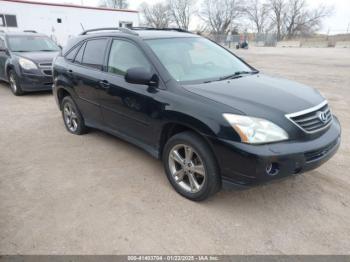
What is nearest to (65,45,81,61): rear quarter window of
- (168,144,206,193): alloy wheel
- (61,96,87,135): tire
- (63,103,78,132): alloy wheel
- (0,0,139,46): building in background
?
(61,96,87,135): tire

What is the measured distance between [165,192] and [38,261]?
1407mm

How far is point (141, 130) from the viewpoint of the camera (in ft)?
11.6

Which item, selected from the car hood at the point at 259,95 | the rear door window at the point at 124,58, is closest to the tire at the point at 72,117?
the rear door window at the point at 124,58

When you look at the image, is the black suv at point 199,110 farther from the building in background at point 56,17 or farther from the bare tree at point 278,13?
the bare tree at point 278,13

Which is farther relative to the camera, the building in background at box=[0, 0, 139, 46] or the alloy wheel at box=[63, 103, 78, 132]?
the building in background at box=[0, 0, 139, 46]

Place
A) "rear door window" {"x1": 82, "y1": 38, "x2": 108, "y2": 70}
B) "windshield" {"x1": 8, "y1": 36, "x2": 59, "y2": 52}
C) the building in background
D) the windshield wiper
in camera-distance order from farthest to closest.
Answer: the building in background < "windshield" {"x1": 8, "y1": 36, "x2": 59, "y2": 52} < "rear door window" {"x1": 82, "y1": 38, "x2": 108, "y2": 70} < the windshield wiper

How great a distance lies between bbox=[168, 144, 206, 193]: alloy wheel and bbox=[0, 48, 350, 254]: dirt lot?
0.59 feet

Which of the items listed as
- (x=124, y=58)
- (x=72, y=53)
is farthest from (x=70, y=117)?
(x=124, y=58)

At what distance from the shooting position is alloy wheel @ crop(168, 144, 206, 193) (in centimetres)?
299

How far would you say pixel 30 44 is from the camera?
8.73 metres

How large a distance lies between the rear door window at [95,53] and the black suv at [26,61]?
3.88 metres

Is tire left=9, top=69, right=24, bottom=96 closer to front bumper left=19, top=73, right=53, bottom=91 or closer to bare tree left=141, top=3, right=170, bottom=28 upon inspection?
front bumper left=19, top=73, right=53, bottom=91

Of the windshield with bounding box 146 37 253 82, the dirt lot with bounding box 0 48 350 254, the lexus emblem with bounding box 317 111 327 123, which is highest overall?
the windshield with bounding box 146 37 253 82

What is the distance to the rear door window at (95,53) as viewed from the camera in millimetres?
4145
